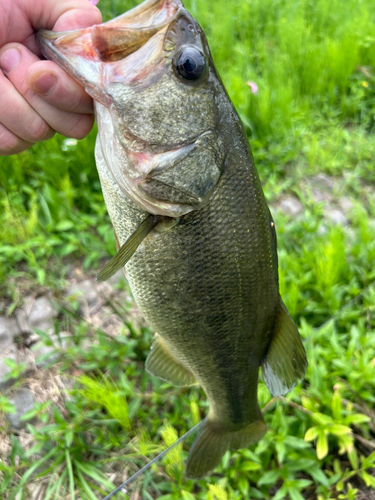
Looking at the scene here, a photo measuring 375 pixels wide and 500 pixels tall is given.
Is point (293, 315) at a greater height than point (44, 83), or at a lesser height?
lesser

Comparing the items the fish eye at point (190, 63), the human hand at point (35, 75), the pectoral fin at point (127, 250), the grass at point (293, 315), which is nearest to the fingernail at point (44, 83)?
the human hand at point (35, 75)

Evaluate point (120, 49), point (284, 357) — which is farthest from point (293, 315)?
point (120, 49)

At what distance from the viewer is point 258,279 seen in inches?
46.0

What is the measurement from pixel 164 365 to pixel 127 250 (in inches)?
26.4

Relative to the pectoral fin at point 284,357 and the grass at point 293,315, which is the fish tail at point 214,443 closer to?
the grass at point 293,315

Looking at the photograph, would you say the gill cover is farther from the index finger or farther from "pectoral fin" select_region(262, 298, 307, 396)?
"pectoral fin" select_region(262, 298, 307, 396)

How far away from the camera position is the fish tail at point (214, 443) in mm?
1451

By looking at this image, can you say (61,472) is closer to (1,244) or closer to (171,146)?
(1,244)

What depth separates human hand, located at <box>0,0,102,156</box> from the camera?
1.02 metres

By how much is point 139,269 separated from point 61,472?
1.16 metres

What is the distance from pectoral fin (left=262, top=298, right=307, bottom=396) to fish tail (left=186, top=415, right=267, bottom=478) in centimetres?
28

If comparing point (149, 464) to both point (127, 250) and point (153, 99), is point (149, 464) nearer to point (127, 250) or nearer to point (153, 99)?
point (127, 250)

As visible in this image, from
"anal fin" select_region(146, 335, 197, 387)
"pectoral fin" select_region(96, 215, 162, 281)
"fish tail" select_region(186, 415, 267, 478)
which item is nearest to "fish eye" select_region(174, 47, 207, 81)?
"pectoral fin" select_region(96, 215, 162, 281)

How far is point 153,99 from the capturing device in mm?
991
